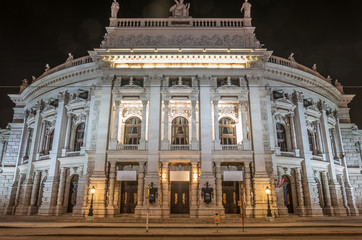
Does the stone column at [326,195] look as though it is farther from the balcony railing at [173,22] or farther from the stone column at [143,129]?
the stone column at [143,129]

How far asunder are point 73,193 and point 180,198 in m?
12.9

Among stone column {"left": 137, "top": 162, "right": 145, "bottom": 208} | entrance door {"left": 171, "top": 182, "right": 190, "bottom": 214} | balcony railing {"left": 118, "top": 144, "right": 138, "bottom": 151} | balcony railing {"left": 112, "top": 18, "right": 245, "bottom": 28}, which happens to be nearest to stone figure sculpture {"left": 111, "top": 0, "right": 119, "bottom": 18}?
balcony railing {"left": 112, "top": 18, "right": 245, "bottom": 28}

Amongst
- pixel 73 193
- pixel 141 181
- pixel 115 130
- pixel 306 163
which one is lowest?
pixel 73 193

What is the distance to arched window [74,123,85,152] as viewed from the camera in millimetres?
32578

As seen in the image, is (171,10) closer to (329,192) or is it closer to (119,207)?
(119,207)

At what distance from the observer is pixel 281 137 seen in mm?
33344

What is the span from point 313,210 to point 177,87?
20.2 m

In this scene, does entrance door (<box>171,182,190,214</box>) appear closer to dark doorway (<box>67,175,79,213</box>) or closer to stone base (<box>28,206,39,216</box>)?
dark doorway (<box>67,175,79,213</box>)

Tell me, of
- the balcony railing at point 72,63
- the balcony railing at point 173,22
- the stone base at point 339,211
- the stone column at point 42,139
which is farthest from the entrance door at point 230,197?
the stone column at point 42,139

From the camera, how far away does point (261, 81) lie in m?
29.5

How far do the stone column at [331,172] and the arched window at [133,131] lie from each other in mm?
24410

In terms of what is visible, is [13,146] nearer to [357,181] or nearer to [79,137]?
[79,137]

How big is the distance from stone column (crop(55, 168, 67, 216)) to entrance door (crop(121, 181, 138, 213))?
7.42 m

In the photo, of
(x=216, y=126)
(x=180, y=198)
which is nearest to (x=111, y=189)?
(x=180, y=198)
